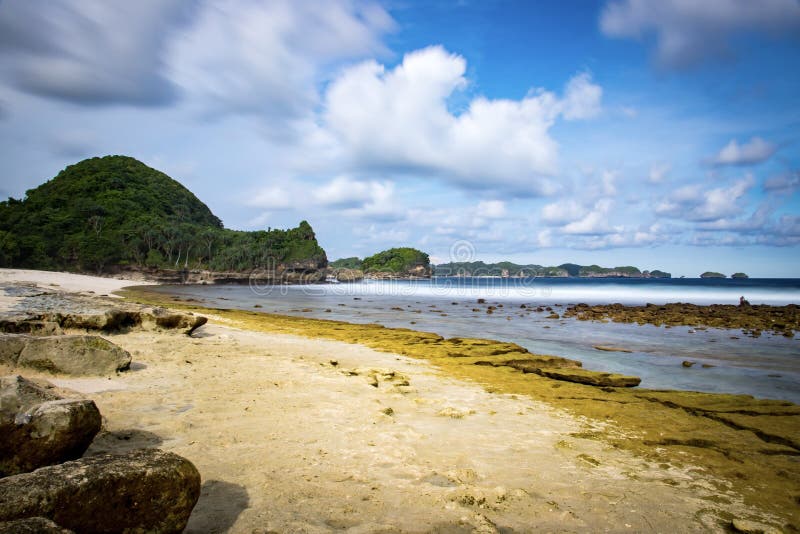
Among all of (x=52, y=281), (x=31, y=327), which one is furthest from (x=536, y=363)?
(x=52, y=281)

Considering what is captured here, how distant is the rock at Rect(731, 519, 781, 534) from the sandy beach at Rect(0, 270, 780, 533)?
0.45 feet

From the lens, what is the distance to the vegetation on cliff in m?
86.1

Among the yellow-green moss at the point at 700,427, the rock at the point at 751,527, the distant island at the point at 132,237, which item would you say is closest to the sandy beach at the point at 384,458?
the rock at the point at 751,527

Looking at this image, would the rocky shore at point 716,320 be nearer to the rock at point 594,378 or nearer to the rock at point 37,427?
the rock at point 594,378

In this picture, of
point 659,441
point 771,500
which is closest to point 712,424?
point 659,441

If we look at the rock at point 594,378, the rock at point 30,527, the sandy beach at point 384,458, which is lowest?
the rock at point 594,378

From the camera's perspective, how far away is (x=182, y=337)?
41.2 ft

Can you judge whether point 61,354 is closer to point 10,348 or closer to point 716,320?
point 10,348

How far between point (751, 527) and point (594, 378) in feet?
24.0

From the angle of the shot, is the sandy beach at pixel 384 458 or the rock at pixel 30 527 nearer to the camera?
the rock at pixel 30 527

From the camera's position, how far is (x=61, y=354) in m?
6.97

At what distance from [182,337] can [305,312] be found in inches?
811

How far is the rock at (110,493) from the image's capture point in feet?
7.75

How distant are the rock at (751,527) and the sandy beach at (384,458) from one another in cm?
14
